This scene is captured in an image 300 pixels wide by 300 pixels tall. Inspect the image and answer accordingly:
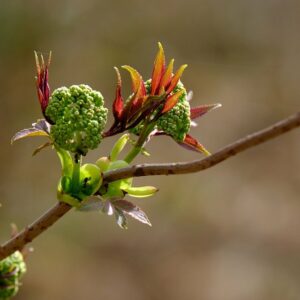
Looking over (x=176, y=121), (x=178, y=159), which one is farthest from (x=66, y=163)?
(x=178, y=159)

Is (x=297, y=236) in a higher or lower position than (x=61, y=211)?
lower

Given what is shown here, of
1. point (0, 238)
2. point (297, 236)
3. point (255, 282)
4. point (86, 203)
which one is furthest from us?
point (297, 236)

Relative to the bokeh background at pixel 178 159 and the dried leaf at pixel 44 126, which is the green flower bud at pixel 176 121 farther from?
the bokeh background at pixel 178 159

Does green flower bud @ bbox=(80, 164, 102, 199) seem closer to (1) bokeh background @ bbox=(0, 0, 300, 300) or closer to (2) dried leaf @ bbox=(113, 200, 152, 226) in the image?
(2) dried leaf @ bbox=(113, 200, 152, 226)

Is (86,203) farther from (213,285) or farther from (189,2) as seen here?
(189,2)

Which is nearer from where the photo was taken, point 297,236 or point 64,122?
point 64,122

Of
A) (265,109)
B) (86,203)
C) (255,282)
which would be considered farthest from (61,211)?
(265,109)

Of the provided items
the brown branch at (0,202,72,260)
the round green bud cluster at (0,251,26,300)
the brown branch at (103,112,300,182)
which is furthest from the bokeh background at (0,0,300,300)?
the brown branch at (103,112,300,182)
